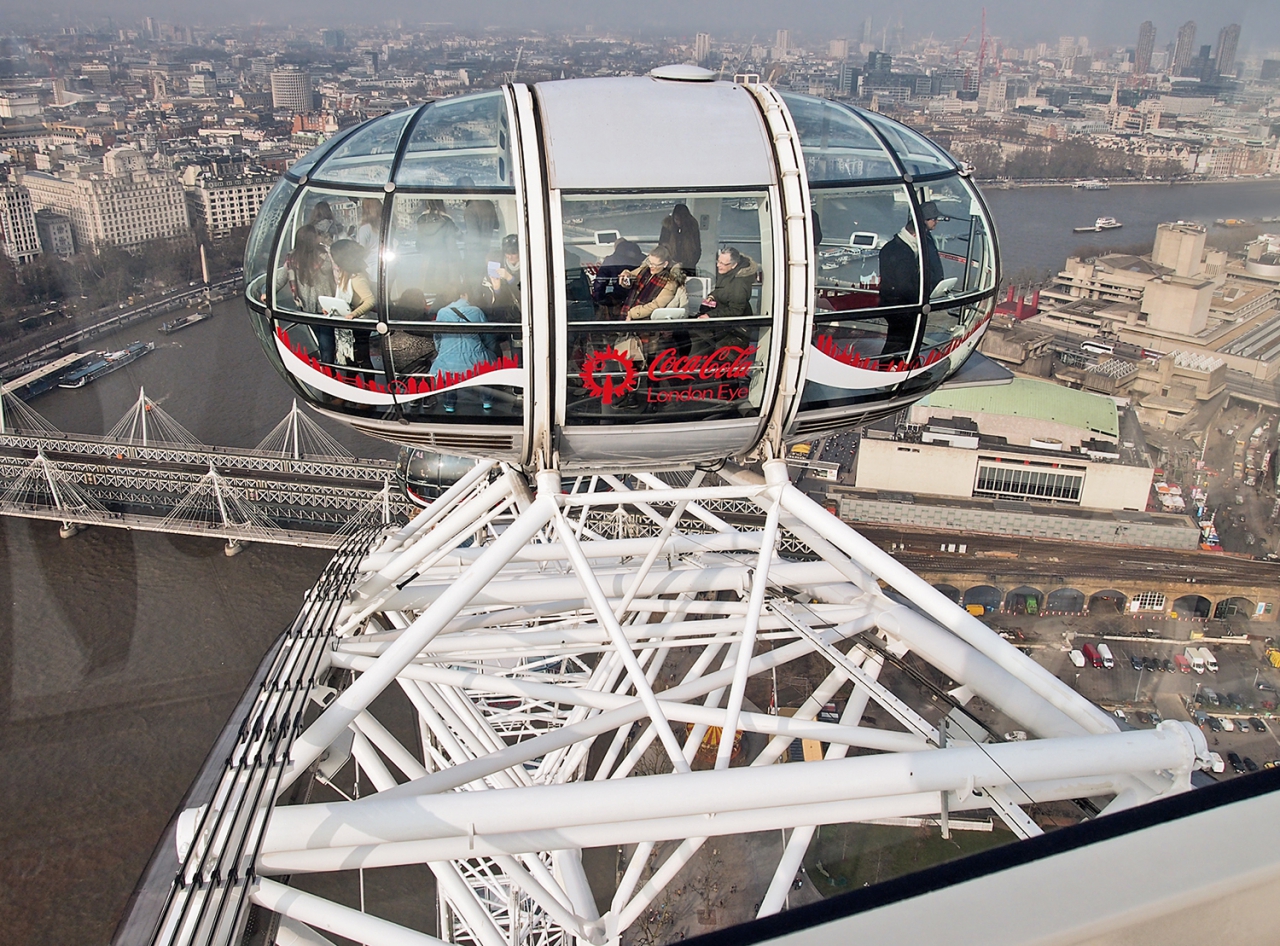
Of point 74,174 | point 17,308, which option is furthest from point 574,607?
point 74,174

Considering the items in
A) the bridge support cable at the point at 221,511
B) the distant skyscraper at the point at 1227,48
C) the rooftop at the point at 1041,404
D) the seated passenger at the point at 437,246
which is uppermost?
the distant skyscraper at the point at 1227,48

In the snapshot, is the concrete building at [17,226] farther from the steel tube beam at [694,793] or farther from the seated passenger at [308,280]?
the steel tube beam at [694,793]

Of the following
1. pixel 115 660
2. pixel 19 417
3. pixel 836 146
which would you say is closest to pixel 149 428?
pixel 19 417

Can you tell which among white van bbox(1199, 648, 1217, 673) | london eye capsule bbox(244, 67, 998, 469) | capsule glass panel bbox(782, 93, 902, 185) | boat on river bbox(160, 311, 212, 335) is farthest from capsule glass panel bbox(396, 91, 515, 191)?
boat on river bbox(160, 311, 212, 335)

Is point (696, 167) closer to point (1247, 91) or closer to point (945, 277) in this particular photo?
point (945, 277)

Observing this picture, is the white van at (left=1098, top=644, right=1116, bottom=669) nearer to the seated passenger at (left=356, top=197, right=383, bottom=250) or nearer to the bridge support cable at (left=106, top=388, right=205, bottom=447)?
the seated passenger at (left=356, top=197, right=383, bottom=250)

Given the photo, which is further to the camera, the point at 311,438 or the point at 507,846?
the point at 311,438

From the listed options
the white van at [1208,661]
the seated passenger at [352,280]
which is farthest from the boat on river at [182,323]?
the seated passenger at [352,280]
